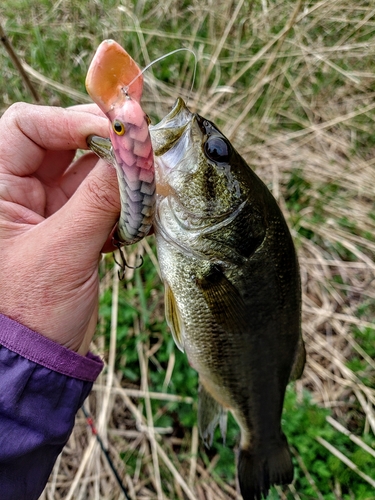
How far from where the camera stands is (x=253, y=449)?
188 cm

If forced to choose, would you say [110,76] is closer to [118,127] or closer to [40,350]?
[118,127]

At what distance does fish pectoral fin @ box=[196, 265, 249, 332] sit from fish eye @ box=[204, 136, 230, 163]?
379 mm

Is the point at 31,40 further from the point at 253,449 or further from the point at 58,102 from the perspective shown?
the point at 253,449

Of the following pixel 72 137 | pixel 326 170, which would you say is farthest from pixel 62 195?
pixel 326 170

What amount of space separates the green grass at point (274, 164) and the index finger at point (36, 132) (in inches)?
47.8

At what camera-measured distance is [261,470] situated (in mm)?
1882

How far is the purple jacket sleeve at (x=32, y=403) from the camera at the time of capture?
1.23m

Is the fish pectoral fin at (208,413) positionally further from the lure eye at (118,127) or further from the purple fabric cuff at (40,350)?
the lure eye at (118,127)

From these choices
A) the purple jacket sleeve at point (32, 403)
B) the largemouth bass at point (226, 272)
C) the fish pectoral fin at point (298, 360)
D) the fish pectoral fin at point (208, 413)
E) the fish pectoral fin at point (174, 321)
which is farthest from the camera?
the fish pectoral fin at point (208, 413)

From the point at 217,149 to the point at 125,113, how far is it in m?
0.49

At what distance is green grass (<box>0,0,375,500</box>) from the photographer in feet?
7.76

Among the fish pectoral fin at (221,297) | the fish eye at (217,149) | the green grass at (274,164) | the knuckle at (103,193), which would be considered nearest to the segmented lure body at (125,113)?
the knuckle at (103,193)

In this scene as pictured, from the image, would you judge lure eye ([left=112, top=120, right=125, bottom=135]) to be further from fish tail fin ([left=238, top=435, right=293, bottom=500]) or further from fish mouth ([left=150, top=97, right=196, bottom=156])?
fish tail fin ([left=238, top=435, right=293, bottom=500])

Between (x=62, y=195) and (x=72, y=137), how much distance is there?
405 millimetres
